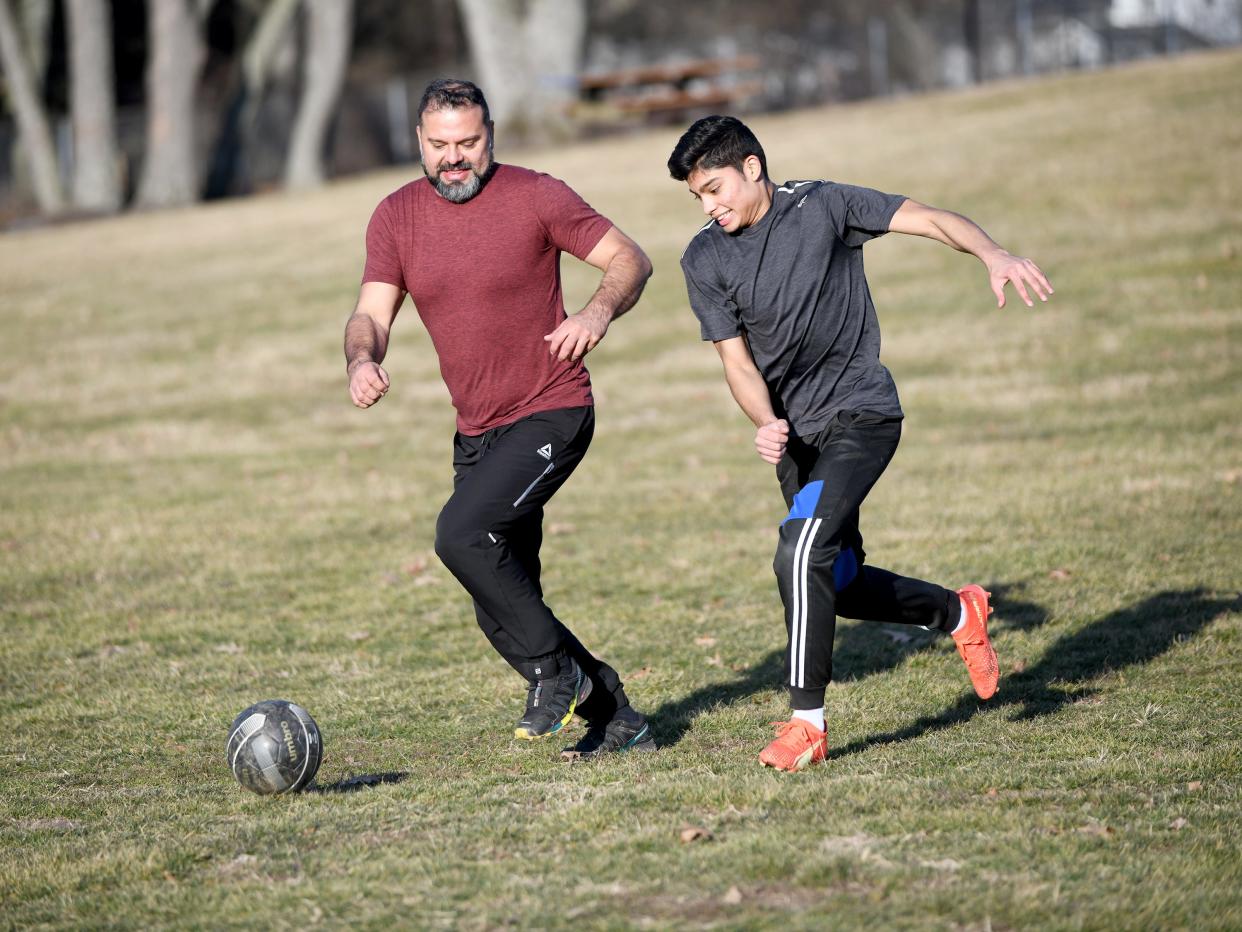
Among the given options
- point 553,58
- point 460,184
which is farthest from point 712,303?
point 553,58

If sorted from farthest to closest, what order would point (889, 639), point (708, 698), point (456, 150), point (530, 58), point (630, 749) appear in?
point (530, 58), point (889, 639), point (708, 698), point (630, 749), point (456, 150)

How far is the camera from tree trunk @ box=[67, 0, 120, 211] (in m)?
35.2

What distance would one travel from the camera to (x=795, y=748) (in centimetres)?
565

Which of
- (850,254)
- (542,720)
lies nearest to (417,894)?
(542,720)

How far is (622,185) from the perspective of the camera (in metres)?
28.5

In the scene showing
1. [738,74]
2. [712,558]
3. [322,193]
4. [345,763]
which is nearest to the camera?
[345,763]

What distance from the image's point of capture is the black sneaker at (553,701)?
19.8 feet

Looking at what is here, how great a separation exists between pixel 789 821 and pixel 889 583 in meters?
1.64

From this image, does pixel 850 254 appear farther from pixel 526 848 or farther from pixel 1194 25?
pixel 1194 25

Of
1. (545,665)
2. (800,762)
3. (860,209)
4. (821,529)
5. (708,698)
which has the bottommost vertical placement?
(708,698)

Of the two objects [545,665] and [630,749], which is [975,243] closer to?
[545,665]

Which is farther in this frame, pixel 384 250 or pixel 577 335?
pixel 384 250

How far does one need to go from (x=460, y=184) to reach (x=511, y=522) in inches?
53.1

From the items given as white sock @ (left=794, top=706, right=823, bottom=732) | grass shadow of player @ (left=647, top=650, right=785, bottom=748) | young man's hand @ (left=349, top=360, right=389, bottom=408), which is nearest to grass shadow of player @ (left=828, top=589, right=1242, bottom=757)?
white sock @ (left=794, top=706, right=823, bottom=732)
